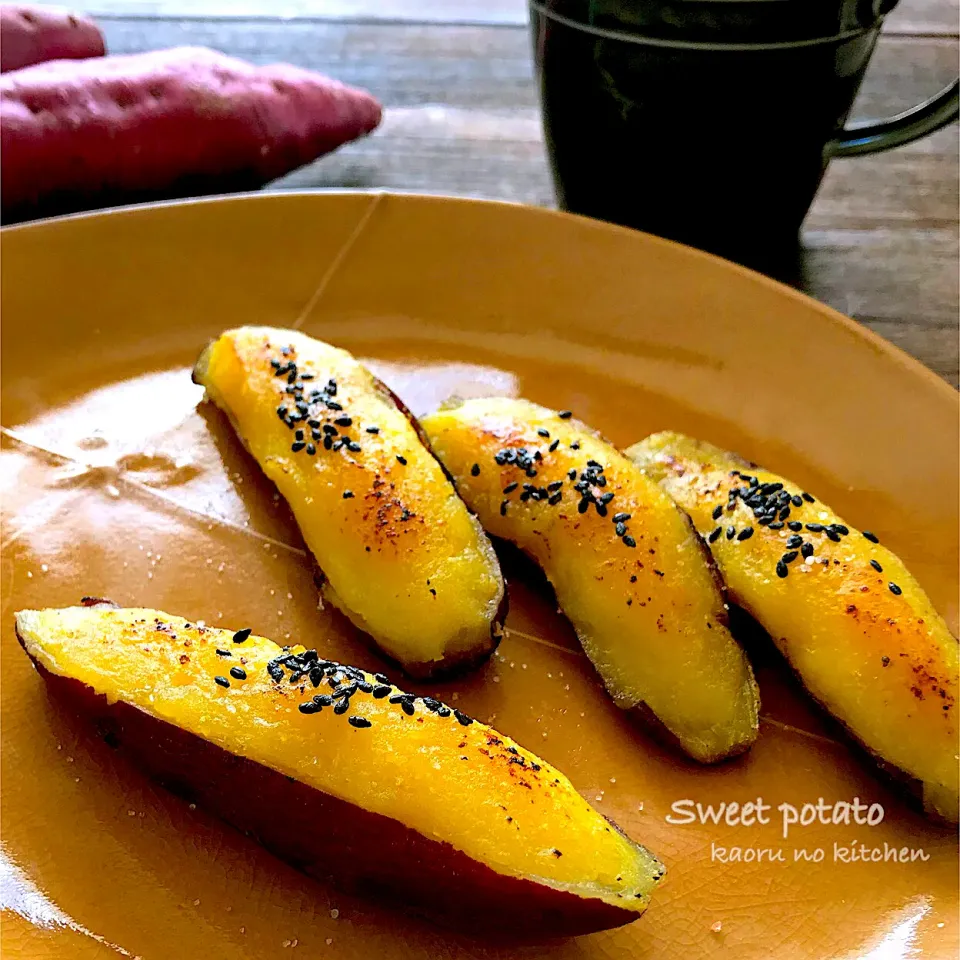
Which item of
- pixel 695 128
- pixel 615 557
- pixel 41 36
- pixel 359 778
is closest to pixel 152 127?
pixel 41 36

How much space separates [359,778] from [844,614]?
1.83 feet

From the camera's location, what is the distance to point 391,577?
112 cm

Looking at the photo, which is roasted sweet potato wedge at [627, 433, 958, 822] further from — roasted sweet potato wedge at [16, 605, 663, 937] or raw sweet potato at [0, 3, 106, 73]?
raw sweet potato at [0, 3, 106, 73]

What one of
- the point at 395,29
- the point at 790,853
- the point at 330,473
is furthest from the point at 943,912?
the point at 395,29

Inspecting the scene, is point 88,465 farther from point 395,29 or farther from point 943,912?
point 395,29

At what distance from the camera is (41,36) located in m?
1.92

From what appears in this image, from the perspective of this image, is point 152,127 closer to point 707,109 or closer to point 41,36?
point 41,36

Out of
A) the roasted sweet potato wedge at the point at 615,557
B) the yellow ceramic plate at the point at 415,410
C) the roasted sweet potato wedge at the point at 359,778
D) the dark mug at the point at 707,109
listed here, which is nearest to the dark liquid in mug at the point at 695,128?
the dark mug at the point at 707,109

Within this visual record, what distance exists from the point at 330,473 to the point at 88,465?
1.22 feet

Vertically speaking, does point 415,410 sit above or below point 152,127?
below

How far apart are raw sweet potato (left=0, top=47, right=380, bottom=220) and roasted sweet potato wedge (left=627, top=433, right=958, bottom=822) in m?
1.11

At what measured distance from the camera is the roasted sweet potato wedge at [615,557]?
3.51 ft

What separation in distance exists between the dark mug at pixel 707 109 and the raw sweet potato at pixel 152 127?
21.6 inches

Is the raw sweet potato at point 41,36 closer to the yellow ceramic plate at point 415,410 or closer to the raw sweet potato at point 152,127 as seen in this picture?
the raw sweet potato at point 152,127
